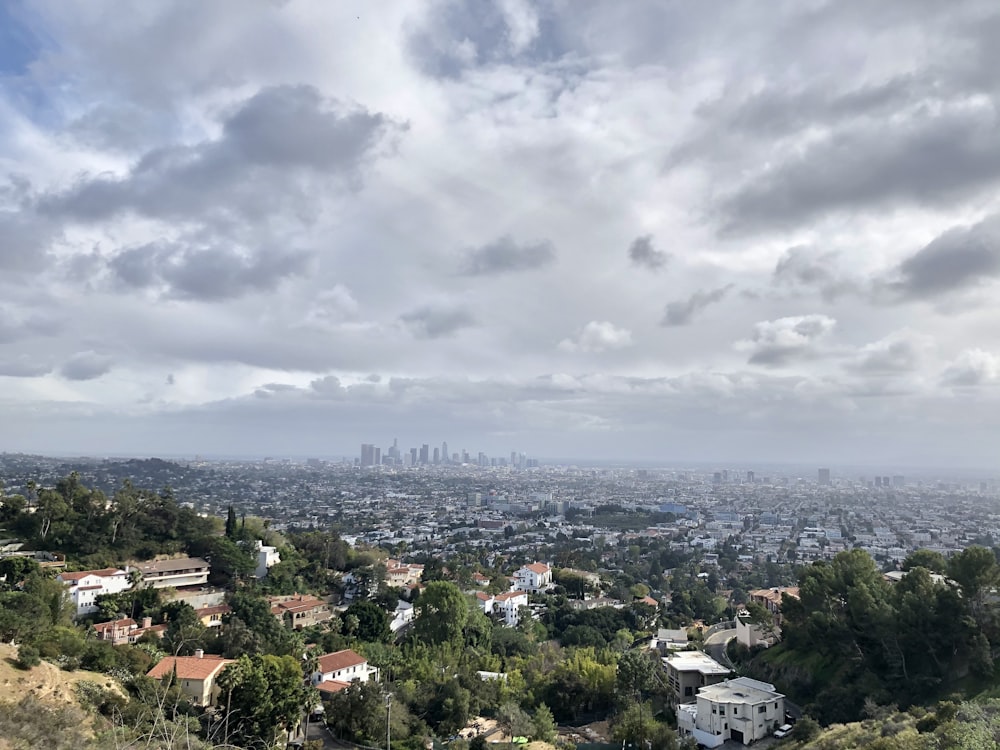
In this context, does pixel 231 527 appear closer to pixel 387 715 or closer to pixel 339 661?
pixel 339 661

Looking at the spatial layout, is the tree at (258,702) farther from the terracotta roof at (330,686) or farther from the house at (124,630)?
the house at (124,630)

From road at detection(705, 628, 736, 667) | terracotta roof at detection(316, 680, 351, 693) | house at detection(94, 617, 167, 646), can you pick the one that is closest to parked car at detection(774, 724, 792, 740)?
road at detection(705, 628, 736, 667)

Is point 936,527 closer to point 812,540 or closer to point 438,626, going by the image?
point 812,540

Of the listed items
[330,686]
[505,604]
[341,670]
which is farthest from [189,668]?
[505,604]

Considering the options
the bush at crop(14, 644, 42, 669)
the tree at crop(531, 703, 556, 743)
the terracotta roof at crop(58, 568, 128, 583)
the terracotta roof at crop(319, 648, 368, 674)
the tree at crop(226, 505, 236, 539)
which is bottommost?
the tree at crop(531, 703, 556, 743)

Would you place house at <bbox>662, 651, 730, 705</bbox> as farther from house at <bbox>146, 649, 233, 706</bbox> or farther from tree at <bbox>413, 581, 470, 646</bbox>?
house at <bbox>146, 649, 233, 706</bbox>

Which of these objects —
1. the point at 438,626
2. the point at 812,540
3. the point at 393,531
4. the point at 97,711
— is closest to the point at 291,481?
the point at 393,531
